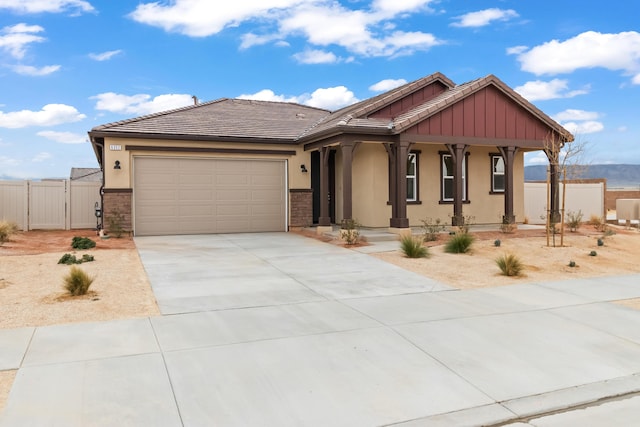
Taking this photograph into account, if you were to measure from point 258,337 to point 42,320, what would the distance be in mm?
2828

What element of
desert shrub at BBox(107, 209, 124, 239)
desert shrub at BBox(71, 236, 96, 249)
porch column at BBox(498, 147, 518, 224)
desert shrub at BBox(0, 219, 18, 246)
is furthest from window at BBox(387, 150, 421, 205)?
desert shrub at BBox(0, 219, 18, 246)

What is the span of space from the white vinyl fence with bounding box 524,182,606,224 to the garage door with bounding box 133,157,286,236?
10225 mm

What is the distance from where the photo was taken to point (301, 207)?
18062 millimetres

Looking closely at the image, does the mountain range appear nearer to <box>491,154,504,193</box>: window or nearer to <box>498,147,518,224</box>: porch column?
<box>491,154,504,193</box>: window

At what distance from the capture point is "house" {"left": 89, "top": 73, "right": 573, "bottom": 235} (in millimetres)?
15297

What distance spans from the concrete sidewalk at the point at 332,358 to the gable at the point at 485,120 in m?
7.97

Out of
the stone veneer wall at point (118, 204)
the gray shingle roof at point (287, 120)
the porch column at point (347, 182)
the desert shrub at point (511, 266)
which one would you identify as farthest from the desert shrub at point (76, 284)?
the stone veneer wall at point (118, 204)

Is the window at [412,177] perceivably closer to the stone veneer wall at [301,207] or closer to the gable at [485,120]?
the gable at [485,120]

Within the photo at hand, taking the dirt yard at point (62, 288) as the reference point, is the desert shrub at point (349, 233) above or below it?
above

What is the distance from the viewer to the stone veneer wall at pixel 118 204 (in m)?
15.8

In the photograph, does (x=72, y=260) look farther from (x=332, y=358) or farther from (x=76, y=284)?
(x=332, y=358)

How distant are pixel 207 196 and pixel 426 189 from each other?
757cm

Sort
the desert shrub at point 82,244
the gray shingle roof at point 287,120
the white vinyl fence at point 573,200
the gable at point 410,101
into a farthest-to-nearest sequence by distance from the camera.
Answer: the white vinyl fence at point 573,200 → the gable at point 410,101 → the gray shingle roof at point 287,120 → the desert shrub at point 82,244

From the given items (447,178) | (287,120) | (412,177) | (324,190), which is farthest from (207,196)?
(447,178)
